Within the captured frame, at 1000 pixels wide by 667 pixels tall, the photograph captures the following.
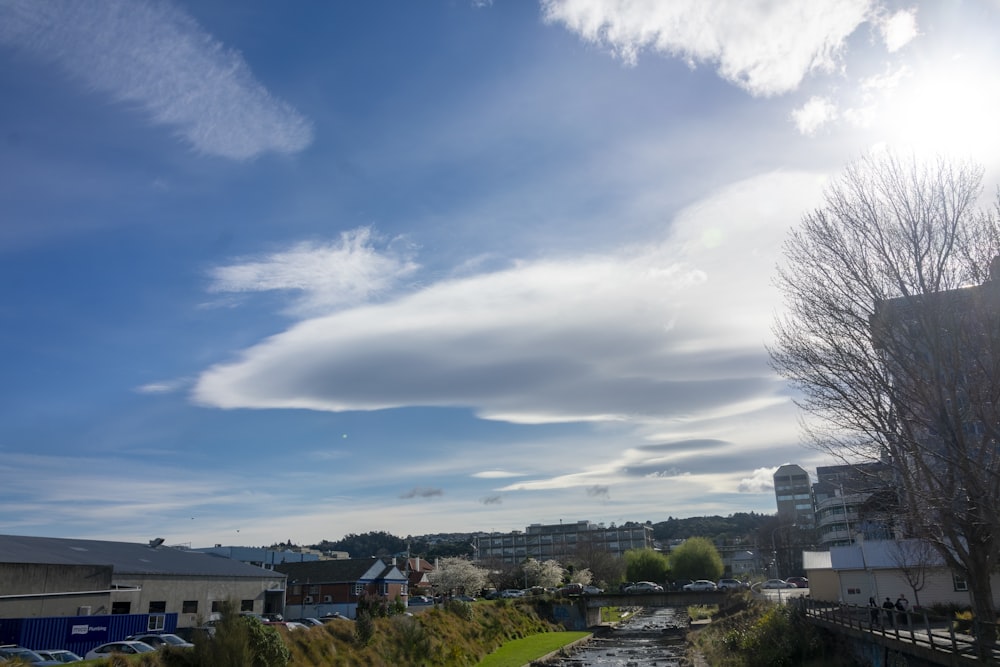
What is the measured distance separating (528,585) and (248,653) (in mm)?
84436

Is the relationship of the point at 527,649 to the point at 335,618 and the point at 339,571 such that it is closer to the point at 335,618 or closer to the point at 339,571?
the point at 335,618

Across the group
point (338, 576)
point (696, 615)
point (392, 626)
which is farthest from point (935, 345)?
point (696, 615)

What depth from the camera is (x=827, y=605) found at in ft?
132

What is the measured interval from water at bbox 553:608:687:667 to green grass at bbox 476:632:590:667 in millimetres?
1602

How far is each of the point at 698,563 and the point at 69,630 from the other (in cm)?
8840

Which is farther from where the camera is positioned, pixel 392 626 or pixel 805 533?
pixel 805 533

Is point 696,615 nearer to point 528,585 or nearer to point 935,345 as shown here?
point 528,585

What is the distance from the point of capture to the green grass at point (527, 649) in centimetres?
4594

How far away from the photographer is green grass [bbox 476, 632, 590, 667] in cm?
4594

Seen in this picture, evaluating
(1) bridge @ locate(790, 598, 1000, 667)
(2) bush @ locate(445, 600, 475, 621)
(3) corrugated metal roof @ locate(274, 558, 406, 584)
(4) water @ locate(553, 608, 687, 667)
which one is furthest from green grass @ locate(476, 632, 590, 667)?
(3) corrugated metal roof @ locate(274, 558, 406, 584)

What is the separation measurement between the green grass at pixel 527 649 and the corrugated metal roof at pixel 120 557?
2073cm

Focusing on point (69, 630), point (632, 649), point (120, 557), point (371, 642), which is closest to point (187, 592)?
point (120, 557)

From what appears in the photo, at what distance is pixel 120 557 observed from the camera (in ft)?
153

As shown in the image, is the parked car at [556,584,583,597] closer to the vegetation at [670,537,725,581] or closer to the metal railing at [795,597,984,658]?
the vegetation at [670,537,725,581]
